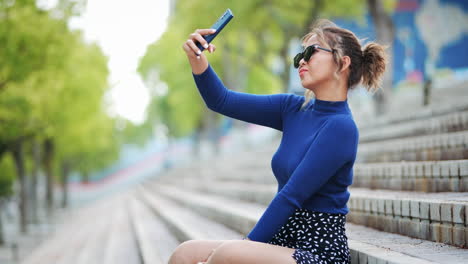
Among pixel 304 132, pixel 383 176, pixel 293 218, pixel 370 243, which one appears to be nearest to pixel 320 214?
pixel 293 218

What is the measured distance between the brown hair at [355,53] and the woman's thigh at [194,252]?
1.16 metres

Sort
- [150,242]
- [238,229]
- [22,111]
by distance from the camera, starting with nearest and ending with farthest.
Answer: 1. [238,229]
2. [150,242]
3. [22,111]

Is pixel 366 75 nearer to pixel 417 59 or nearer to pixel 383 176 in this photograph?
pixel 383 176

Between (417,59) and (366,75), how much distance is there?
18515 millimetres

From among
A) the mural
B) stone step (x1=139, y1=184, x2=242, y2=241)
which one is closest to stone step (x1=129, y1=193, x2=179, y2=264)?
stone step (x1=139, y1=184, x2=242, y2=241)

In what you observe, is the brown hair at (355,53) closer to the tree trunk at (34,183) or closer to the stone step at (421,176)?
the stone step at (421,176)

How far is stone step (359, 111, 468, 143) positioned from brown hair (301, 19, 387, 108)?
11.1 feet

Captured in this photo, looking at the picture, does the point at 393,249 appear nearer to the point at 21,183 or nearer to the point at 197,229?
the point at 197,229

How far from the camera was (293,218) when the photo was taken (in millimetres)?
2865

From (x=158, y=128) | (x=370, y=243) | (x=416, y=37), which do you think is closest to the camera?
(x=370, y=243)

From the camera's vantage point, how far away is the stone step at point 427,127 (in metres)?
6.04

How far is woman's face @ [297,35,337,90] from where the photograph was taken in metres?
2.87

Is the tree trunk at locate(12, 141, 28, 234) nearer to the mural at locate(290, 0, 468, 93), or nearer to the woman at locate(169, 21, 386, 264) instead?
the mural at locate(290, 0, 468, 93)

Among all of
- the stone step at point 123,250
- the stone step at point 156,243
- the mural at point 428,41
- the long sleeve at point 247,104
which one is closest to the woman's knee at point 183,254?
the long sleeve at point 247,104
